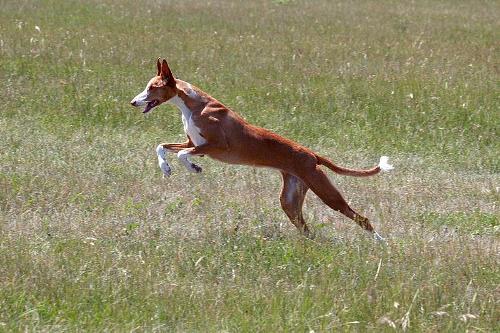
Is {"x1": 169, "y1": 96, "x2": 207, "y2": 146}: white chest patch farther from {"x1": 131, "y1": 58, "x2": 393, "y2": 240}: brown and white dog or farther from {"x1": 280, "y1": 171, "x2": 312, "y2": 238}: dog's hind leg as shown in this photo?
{"x1": 280, "y1": 171, "x2": 312, "y2": 238}: dog's hind leg

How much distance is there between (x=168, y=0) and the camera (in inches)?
895

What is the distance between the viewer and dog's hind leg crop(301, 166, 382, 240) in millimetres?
8500

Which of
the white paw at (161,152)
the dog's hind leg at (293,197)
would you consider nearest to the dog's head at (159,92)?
the white paw at (161,152)

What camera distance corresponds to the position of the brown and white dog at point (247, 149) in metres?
8.54

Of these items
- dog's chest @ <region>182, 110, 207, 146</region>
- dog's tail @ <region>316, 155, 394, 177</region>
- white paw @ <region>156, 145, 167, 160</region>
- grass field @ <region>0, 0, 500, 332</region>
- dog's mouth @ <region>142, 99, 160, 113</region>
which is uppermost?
dog's mouth @ <region>142, 99, 160, 113</region>

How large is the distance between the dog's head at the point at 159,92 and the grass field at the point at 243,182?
91cm

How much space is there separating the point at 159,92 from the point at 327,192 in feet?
5.48

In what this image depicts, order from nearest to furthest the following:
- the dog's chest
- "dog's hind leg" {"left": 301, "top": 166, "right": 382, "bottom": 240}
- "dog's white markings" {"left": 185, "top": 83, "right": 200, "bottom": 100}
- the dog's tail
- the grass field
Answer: the grass field
"dog's hind leg" {"left": 301, "top": 166, "right": 382, "bottom": 240}
the dog's tail
the dog's chest
"dog's white markings" {"left": 185, "top": 83, "right": 200, "bottom": 100}

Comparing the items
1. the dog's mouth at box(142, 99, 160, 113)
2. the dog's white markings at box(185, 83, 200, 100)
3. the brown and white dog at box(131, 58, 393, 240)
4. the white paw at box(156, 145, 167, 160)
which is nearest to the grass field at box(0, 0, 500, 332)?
the brown and white dog at box(131, 58, 393, 240)

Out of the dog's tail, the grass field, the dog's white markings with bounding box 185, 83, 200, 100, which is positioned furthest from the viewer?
the dog's white markings with bounding box 185, 83, 200, 100

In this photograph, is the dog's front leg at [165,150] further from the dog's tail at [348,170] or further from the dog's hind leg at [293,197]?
the dog's tail at [348,170]

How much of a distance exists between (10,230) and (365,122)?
5.97 metres

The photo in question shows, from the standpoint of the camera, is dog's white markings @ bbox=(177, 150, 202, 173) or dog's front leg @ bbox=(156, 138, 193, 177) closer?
dog's white markings @ bbox=(177, 150, 202, 173)

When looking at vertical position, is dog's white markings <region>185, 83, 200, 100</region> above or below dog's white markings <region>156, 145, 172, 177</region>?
above
